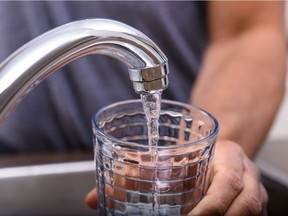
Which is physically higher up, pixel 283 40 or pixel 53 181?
pixel 283 40

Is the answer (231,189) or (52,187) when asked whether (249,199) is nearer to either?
(231,189)

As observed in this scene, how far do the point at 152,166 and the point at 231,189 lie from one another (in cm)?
9

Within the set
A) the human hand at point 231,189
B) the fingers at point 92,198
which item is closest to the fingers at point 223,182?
the human hand at point 231,189

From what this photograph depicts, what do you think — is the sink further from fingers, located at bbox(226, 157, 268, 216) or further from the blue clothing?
fingers, located at bbox(226, 157, 268, 216)

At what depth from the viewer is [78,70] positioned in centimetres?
67

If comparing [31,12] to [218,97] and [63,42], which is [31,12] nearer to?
[218,97]

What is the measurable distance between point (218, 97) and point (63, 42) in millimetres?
383

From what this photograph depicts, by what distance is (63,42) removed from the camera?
0.29 metres

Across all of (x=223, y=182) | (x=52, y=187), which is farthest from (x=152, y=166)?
(x=52, y=187)

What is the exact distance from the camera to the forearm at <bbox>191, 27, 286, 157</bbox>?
0.63 m

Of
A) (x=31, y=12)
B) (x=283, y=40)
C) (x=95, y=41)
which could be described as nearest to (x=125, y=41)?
(x=95, y=41)

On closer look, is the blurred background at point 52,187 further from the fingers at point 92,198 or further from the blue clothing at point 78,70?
the fingers at point 92,198

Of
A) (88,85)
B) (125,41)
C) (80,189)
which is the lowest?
(80,189)

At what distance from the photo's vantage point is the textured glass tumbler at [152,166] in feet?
1.18
